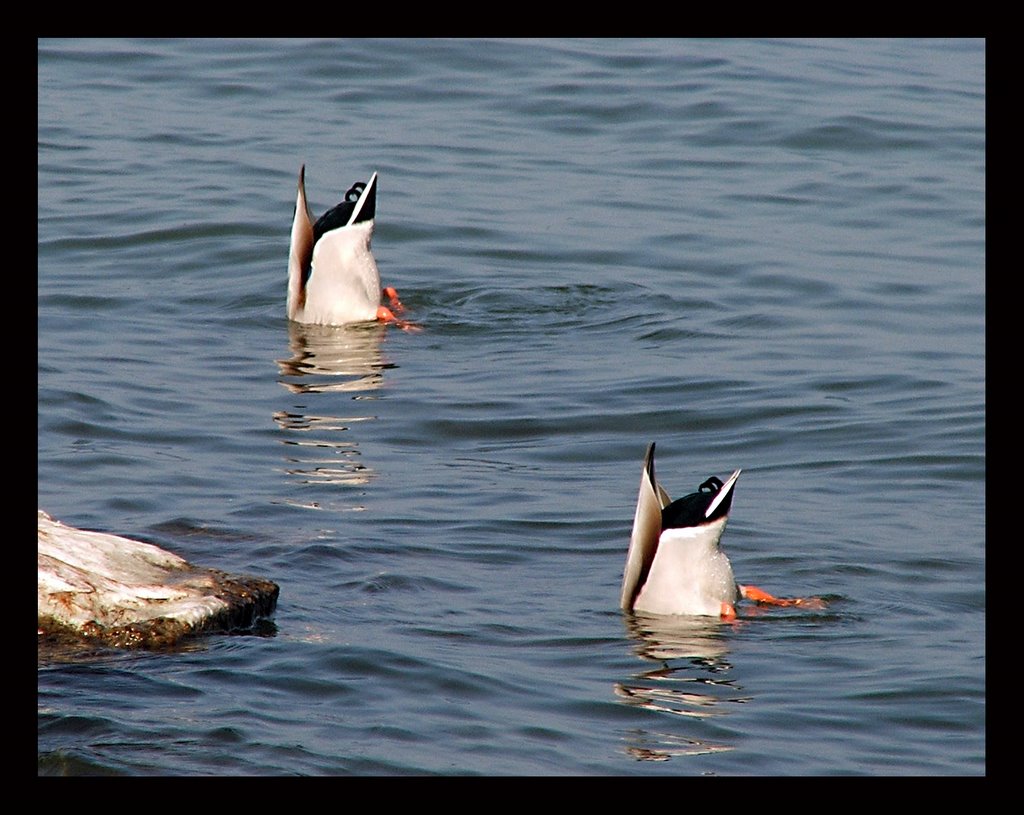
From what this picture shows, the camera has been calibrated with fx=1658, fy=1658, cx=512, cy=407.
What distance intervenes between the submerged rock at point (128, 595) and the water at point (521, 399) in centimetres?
13

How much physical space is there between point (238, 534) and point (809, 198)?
9.07 m

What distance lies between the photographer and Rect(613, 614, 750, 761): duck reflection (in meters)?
5.47

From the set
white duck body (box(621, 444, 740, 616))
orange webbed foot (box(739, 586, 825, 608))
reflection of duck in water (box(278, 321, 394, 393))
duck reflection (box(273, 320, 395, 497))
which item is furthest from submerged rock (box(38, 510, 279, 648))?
reflection of duck in water (box(278, 321, 394, 393))

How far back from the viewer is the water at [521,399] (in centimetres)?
571

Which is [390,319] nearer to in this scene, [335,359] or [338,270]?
[338,270]

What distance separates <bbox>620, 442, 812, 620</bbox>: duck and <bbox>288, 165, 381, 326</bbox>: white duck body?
5514mm

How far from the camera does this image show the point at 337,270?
1203 centimetres

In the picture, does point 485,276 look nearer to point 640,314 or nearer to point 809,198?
point 640,314

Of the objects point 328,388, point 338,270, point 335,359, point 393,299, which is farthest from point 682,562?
point 393,299

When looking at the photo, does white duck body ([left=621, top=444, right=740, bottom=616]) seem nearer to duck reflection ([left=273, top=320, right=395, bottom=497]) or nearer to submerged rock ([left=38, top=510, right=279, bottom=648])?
submerged rock ([left=38, top=510, right=279, bottom=648])

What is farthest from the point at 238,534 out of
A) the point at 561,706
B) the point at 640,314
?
the point at 640,314

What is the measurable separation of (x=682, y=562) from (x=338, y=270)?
18.9 feet

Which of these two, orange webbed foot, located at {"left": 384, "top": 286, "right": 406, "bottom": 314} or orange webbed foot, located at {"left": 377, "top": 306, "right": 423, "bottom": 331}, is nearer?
orange webbed foot, located at {"left": 377, "top": 306, "right": 423, "bottom": 331}

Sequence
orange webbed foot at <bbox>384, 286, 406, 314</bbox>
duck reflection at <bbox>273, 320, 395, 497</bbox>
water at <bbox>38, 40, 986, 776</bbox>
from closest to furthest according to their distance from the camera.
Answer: water at <bbox>38, 40, 986, 776</bbox> < duck reflection at <bbox>273, 320, 395, 497</bbox> < orange webbed foot at <bbox>384, 286, 406, 314</bbox>
